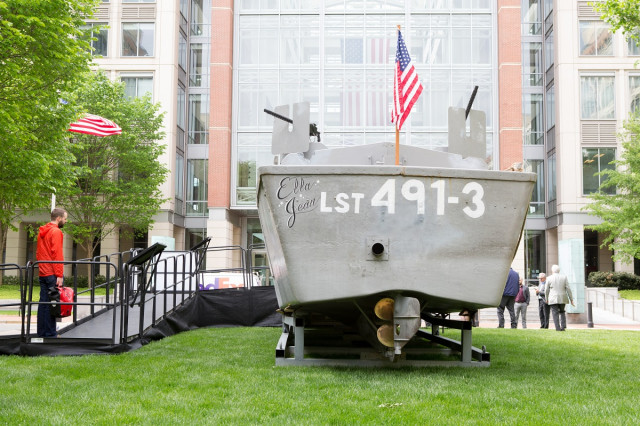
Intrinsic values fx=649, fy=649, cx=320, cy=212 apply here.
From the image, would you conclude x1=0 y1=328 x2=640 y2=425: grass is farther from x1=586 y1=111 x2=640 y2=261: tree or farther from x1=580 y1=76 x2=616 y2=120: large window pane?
x1=580 y1=76 x2=616 y2=120: large window pane

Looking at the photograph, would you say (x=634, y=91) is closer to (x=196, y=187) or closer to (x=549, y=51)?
(x=549, y=51)

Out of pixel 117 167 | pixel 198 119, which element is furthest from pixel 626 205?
pixel 117 167

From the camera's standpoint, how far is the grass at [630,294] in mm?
29656

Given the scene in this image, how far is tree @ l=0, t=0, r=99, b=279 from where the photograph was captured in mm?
15867

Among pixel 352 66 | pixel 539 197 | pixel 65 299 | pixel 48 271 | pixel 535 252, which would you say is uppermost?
pixel 352 66

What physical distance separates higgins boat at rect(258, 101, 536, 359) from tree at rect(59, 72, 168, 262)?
26.8 meters

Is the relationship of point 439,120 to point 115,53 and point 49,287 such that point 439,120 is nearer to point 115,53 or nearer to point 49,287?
point 115,53

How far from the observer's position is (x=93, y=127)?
20.6m

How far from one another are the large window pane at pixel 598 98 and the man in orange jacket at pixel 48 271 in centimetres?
3375

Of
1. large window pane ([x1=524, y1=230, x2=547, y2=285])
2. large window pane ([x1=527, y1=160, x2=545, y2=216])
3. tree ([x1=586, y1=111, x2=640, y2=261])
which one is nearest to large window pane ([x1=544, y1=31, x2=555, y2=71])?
large window pane ([x1=527, y1=160, x2=545, y2=216])

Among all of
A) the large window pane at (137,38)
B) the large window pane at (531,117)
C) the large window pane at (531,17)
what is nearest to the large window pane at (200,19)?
the large window pane at (137,38)

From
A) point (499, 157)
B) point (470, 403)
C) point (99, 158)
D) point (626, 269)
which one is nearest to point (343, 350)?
point (470, 403)

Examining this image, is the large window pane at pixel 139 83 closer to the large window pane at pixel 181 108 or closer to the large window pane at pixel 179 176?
the large window pane at pixel 181 108

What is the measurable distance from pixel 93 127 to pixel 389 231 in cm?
1649
